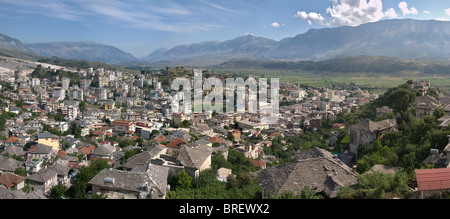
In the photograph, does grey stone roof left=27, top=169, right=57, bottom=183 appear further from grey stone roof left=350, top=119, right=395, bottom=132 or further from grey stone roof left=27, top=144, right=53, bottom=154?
grey stone roof left=350, top=119, right=395, bottom=132

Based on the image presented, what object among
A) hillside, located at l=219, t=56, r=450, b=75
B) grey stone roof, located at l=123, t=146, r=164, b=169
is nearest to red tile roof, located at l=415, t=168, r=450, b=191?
grey stone roof, located at l=123, t=146, r=164, b=169

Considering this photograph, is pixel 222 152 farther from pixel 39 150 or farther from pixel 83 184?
pixel 39 150

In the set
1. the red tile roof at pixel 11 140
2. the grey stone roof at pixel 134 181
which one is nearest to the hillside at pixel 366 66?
the red tile roof at pixel 11 140

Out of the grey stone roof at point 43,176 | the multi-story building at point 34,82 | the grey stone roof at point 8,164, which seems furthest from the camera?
the multi-story building at point 34,82

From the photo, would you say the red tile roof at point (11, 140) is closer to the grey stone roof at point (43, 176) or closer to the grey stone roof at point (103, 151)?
the grey stone roof at point (103, 151)

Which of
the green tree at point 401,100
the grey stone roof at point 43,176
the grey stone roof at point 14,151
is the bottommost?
the grey stone roof at point 43,176

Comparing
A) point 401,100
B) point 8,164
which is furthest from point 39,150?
point 401,100
